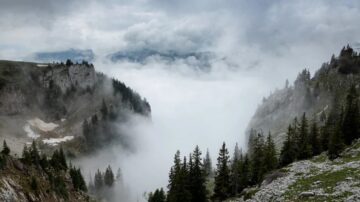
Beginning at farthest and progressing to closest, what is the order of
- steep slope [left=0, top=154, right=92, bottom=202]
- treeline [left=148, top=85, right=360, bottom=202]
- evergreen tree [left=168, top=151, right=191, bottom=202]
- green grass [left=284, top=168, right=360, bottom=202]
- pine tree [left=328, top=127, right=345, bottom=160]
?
steep slope [left=0, top=154, right=92, bottom=202] < treeline [left=148, top=85, right=360, bottom=202] < evergreen tree [left=168, top=151, right=191, bottom=202] < pine tree [left=328, top=127, right=345, bottom=160] < green grass [left=284, top=168, right=360, bottom=202]

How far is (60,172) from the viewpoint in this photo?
546ft

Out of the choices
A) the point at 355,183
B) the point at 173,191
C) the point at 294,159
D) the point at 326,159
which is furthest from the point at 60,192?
the point at 355,183

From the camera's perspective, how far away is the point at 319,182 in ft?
170

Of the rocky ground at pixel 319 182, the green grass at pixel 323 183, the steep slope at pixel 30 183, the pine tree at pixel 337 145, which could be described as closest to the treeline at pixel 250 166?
the pine tree at pixel 337 145

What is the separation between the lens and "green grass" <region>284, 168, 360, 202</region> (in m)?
45.5

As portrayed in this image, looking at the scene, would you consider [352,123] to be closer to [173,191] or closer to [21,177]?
[173,191]

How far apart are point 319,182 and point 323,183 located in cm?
96

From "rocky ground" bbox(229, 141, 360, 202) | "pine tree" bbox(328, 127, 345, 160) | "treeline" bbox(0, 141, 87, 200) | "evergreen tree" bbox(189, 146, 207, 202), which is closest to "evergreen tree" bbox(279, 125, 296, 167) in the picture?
"pine tree" bbox(328, 127, 345, 160)

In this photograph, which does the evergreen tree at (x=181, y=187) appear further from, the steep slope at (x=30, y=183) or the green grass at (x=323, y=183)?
the steep slope at (x=30, y=183)

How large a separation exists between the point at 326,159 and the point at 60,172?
412 feet

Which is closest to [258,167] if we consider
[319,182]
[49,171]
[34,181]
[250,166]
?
[250,166]

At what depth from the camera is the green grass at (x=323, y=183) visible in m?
45.5

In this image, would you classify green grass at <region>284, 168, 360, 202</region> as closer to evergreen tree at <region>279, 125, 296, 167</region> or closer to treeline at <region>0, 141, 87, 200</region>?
evergreen tree at <region>279, 125, 296, 167</region>

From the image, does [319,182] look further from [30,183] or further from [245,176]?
[30,183]
